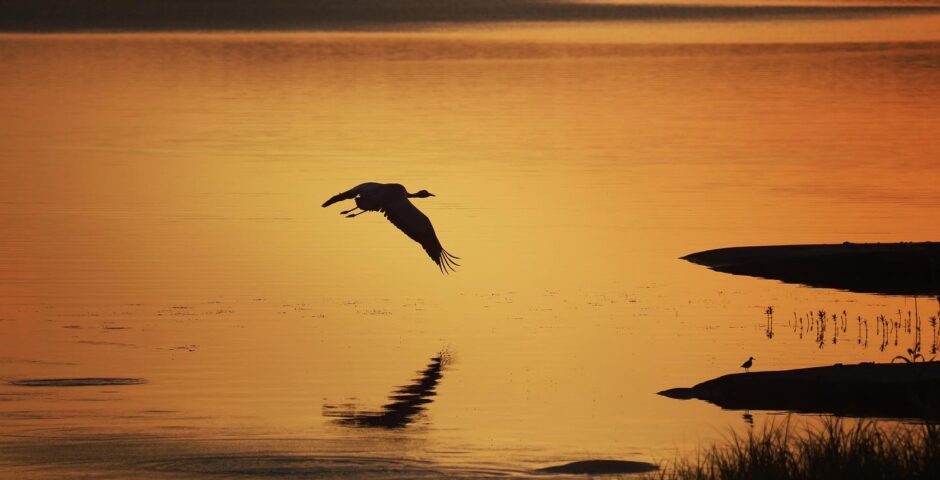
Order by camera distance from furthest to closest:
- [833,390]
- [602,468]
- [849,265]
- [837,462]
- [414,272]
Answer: [414,272] < [849,265] < [833,390] < [602,468] < [837,462]

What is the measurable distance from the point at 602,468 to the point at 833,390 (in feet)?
12.4

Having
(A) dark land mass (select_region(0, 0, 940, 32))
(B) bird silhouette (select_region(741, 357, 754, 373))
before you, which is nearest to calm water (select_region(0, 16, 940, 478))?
(B) bird silhouette (select_region(741, 357, 754, 373))

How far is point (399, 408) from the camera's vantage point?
23.0 m

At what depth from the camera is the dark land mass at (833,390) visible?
73.3ft

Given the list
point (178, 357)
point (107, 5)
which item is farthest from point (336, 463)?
point (107, 5)

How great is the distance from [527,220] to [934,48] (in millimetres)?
84805

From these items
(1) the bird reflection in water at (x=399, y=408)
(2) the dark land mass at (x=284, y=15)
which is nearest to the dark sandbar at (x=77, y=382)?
(1) the bird reflection in water at (x=399, y=408)

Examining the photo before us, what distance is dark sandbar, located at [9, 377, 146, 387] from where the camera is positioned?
24444 millimetres

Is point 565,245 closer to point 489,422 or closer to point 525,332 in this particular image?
point 525,332

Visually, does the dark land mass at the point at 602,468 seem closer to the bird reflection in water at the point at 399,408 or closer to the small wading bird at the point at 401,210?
the bird reflection in water at the point at 399,408

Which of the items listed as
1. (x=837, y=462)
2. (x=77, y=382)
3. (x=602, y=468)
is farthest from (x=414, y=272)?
(x=837, y=462)

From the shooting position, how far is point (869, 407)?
881 inches

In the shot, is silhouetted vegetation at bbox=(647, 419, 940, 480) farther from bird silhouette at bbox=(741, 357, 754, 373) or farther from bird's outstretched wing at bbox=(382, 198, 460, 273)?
bird's outstretched wing at bbox=(382, 198, 460, 273)

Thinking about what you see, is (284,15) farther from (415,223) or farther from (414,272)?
(415,223)
